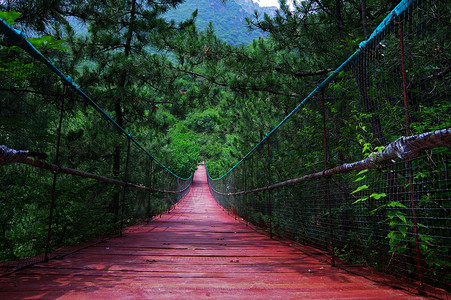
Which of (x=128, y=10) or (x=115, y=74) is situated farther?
(x=128, y=10)

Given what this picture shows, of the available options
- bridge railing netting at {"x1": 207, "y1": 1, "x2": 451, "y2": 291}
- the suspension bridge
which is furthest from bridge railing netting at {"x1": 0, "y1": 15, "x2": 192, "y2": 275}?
bridge railing netting at {"x1": 207, "y1": 1, "x2": 451, "y2": 291}

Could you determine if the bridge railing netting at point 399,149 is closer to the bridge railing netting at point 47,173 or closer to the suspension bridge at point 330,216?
the suspension bridge at point 330,216

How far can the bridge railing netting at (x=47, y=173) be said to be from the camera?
1678mm

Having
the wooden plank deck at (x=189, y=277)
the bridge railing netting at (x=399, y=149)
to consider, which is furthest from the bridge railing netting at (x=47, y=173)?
the bridge railing netting at (x=399, y=149)

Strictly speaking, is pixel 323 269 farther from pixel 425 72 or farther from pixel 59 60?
pixel 59 60

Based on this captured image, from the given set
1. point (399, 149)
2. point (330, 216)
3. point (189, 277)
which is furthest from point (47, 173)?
point (399, 149)

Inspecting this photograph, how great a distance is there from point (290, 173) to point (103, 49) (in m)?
4.33

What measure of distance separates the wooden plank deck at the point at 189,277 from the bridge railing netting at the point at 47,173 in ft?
0.93

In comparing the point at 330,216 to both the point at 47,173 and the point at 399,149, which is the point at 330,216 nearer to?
the point at 399,149

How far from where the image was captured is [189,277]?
168 centimetres

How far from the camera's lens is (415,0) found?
4.23ft

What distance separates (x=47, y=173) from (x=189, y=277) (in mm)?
1249

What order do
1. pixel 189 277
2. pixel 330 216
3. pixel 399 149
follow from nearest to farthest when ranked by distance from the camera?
pixel 399 149 < pixel 189 277 < pixel 330 216

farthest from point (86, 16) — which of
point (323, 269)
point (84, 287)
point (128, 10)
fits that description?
point (323, 269)
